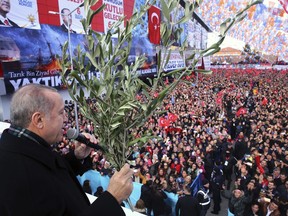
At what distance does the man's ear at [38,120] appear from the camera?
1.53 meters

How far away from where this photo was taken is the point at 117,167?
206 cm

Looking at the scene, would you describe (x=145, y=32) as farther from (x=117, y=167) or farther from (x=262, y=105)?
(x=117, y=167)

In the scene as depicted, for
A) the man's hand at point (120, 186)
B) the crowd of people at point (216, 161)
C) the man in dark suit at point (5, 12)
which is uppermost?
the man in dark suit at point (5, 12)

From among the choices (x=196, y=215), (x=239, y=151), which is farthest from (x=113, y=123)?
(x=239, y=151)

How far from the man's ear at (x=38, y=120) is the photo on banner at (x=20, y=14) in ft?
57.6

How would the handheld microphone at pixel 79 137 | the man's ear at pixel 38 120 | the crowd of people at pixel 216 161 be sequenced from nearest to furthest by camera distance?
the man's ear at pixel 38 120 → the handheld microphone at pixel 79 137 → the crowd of people at pixel 216 161

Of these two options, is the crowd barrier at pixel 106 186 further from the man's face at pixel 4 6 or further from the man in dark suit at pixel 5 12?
the man's face at pixel 4 6

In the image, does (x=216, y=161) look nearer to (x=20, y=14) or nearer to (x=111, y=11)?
(x=20, y=14)

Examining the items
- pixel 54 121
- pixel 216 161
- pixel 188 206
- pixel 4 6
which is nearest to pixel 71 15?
pixel 4 6

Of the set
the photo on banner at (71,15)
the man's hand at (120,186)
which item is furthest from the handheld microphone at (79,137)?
the photo on banner at (71,15)

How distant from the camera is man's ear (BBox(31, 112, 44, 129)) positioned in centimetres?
153

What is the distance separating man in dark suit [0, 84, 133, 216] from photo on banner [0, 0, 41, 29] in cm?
1752

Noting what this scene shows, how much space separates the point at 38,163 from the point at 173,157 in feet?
28.5

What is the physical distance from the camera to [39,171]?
143cm
